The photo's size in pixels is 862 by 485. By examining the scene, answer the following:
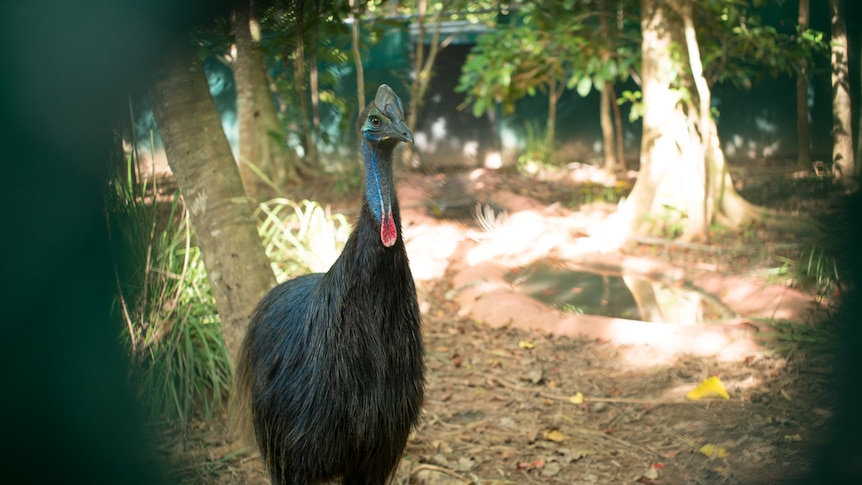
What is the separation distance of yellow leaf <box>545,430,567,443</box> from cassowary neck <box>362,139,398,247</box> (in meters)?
1.80

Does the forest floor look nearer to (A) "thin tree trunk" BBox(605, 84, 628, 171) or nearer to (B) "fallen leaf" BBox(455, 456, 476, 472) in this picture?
(B) "fallen leaf" BBox(455, 456, 476, 472)

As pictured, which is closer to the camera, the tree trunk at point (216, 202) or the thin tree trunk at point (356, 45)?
the thin tree trunk at point (356, 45)

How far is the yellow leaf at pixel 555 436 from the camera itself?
3.64m

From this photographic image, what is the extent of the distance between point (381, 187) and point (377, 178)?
37 mm

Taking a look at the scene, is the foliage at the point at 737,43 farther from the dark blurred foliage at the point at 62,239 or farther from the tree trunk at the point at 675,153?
the dark blurred foliage at the point at 62,239

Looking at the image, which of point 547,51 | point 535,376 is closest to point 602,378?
point 535,376

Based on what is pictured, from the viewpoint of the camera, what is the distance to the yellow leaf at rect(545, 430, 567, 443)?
11.9ft

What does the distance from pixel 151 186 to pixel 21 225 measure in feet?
5.75

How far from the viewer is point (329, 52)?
282cm

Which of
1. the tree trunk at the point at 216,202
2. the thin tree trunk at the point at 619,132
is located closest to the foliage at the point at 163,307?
the tree trunk at the point at 216,202

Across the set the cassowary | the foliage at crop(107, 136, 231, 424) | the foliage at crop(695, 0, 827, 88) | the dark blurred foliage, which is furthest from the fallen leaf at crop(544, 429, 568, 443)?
the foliage at crop(695, 0, 827, 88)

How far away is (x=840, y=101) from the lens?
1703 mm

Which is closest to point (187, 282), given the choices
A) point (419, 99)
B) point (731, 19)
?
point (731, 19)

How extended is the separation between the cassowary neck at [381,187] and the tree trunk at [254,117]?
52 cm
